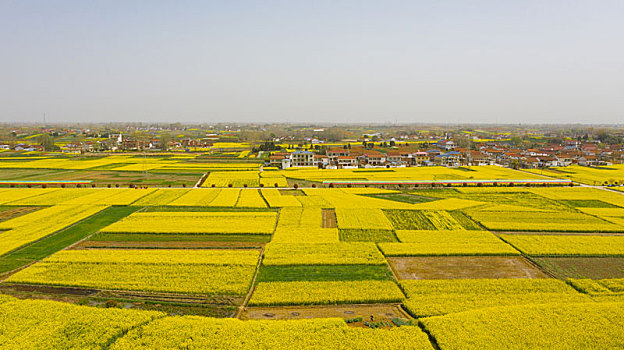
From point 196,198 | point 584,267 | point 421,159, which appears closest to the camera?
point 584,267

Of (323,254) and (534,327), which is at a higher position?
(323,254)

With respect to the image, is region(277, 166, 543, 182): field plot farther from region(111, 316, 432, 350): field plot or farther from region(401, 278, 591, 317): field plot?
region(111, 316, 432, 350): field plot

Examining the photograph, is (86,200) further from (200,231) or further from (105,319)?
(105,319)

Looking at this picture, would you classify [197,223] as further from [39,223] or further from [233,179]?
[233,179]

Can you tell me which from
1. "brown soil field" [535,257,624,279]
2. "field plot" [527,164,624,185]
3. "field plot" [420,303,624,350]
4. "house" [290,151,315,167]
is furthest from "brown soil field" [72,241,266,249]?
"field plot" [527,164,624,185]

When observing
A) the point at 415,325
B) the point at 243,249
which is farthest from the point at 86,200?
the point at 415,325

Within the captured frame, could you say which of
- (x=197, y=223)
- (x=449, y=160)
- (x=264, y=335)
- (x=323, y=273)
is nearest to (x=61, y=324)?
(x=264, y=335)
